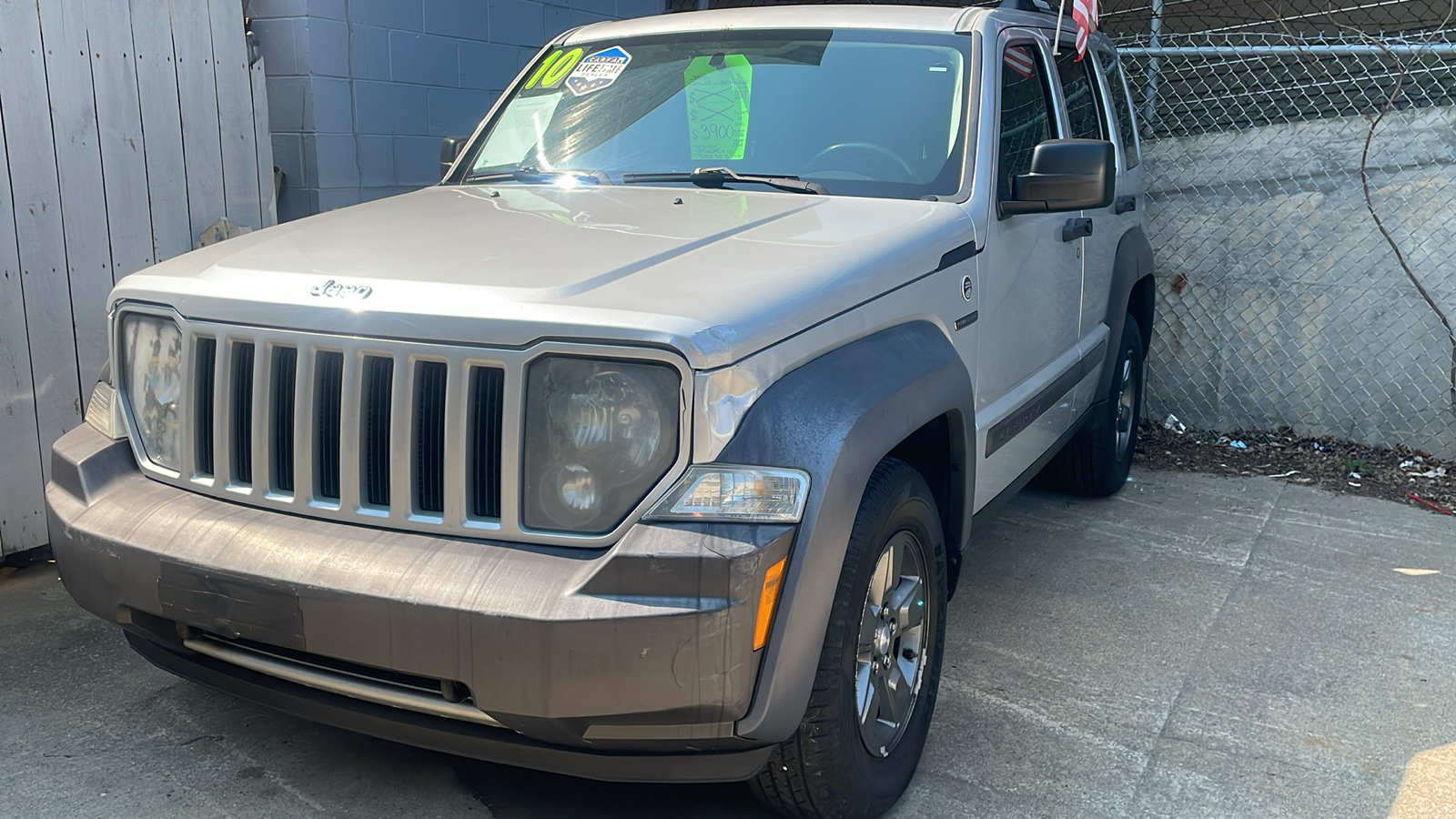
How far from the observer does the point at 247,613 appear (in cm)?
234

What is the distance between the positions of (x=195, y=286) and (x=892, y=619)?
171 cm

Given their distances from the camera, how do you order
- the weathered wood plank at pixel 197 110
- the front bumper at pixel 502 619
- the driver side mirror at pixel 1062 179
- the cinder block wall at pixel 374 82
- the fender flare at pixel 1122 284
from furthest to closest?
the cinder block wall at pixel 374 82
the fender flare at pixel 1122 284
the weathered wood plank at pixel 197 110
the driver side mirror at pixel 1062 179
the front bumper at pixel 502 619

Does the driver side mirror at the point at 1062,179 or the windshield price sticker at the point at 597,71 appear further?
the windshield price sticker at the point at 597,71

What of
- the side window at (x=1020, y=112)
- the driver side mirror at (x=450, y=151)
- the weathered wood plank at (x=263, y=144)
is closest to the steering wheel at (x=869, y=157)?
the side window at (x=1020, y=112)

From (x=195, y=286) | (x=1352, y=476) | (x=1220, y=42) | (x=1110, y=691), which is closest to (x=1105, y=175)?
(x=1110, y=691)

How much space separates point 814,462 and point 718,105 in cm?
179

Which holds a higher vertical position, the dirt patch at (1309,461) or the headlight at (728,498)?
the headlight at (728,498)

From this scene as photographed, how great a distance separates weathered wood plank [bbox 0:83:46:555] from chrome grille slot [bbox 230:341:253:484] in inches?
84.3

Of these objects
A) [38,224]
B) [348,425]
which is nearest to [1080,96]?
[348,425]

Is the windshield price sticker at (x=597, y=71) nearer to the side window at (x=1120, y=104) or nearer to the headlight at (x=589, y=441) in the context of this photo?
the headlight at (x=589, y=441)

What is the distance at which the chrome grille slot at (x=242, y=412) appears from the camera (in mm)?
2541

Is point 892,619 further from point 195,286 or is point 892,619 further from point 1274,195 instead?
point 1274,195

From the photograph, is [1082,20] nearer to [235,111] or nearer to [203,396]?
[235,111]

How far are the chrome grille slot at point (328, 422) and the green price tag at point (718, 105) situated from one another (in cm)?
151
